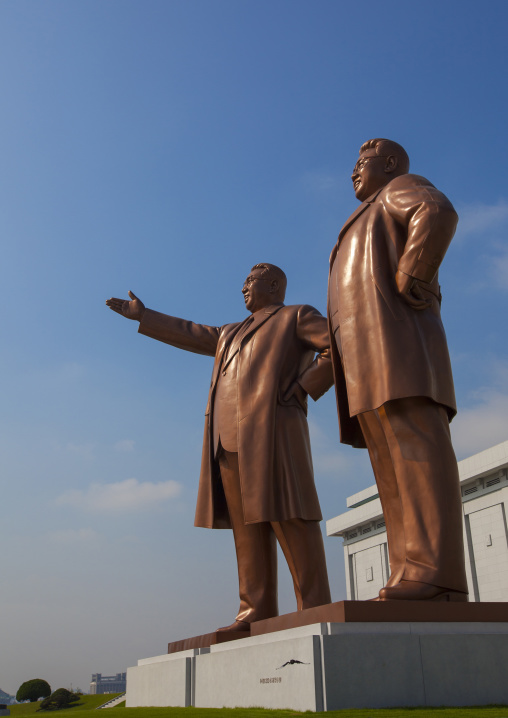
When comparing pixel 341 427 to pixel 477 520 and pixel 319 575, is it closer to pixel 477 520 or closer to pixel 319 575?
pixel 319 575

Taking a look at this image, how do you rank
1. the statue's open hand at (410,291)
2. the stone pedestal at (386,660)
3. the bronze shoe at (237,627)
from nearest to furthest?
the stone pedestal at (386,660) < the statue's open hand at (410,291) < the bronze shoe at (237,627)

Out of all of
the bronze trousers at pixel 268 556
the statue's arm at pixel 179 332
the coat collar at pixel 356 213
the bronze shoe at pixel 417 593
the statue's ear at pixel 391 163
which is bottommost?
the bronze shoe at pixel 417 593

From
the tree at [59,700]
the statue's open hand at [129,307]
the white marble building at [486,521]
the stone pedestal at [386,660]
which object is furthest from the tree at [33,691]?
the stone pedestal at [386,660]

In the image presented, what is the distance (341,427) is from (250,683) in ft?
6.28

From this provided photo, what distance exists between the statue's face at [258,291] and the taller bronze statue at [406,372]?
2194mm

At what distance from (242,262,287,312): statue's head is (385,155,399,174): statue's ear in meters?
2.24

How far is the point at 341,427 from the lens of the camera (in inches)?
209

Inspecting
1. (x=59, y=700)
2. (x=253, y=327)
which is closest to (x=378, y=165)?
(x=253, y=327)

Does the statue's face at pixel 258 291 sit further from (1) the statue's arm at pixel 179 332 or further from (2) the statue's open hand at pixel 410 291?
(2) the statue's open hand at pixel 410 291

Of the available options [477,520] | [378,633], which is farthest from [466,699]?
[477,520]

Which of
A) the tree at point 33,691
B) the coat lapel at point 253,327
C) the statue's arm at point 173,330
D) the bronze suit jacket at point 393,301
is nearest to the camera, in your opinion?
the bronze suit jacket at point 393,301

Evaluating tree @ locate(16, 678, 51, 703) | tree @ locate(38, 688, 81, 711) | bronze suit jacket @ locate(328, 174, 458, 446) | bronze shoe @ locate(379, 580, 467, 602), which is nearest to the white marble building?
tree @ locate(38, 688, 81, 711)

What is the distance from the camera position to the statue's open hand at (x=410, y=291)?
4.55 meters

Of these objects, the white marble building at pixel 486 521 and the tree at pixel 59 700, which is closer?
the tree at pixel 59 700
